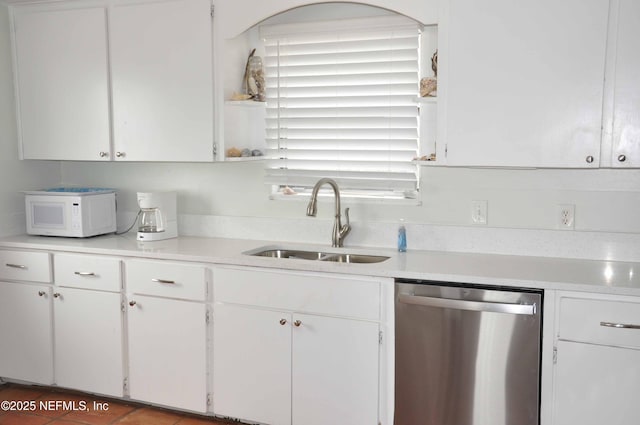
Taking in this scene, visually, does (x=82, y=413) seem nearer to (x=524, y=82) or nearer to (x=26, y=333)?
(x=26, y=333)

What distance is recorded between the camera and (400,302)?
8.71 ft

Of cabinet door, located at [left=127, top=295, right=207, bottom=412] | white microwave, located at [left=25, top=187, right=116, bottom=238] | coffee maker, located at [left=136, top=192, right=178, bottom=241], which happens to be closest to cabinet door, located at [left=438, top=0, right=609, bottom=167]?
cabinet door, located at [left=127, top=295, right=207, bottom=412]

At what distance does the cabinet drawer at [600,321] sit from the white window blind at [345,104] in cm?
108

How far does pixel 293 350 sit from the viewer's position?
2.87 meters

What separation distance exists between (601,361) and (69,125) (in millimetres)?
2915

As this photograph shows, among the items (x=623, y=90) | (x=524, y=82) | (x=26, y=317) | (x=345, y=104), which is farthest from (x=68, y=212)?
(x=623, y=90)

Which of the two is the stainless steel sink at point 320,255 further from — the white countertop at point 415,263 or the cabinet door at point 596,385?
the cabinet door at point 596,385

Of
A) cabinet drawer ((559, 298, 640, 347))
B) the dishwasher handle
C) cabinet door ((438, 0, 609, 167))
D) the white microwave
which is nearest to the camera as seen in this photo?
cabinet drawer ((559, 298, 640, 347))

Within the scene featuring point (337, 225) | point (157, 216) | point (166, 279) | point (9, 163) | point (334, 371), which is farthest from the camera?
point (9, 163)

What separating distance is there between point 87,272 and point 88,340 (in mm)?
365

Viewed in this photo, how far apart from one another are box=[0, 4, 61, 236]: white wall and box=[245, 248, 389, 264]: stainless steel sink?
1.54m

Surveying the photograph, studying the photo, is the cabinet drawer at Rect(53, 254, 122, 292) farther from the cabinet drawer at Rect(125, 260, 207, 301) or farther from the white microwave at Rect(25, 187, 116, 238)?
the white microwave at Rect(25, 187, 116, 238)

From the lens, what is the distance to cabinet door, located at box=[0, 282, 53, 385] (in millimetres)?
3402

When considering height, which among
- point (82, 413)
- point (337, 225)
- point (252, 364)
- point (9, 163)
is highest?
point (9, 163)
